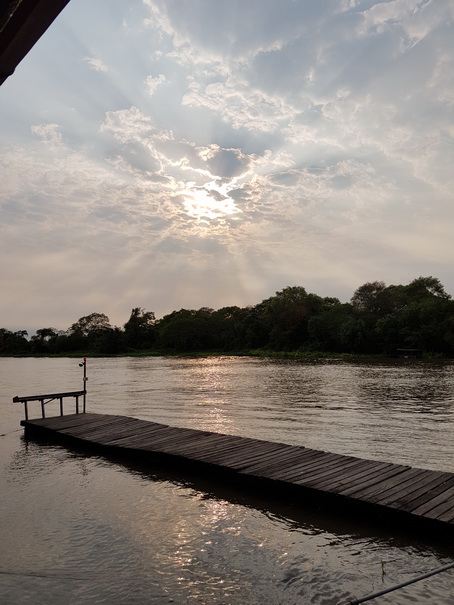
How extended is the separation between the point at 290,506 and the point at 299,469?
1.10 metres

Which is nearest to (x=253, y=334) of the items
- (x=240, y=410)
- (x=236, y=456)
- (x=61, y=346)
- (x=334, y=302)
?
(x=334, y=302)

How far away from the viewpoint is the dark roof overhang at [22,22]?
→ 205 cm

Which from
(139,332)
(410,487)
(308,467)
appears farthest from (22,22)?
(139,332)

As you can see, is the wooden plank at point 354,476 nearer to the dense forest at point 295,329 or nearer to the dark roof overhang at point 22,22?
the dark roof overhang at point 22,22

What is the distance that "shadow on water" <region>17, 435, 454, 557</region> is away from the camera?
6879 millimetres

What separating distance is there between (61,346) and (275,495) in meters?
147

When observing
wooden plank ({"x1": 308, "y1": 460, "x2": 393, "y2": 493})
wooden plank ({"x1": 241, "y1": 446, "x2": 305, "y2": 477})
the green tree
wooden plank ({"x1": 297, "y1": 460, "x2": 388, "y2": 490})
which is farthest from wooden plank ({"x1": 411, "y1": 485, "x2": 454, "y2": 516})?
the green tree

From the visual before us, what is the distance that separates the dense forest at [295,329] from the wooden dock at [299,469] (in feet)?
209

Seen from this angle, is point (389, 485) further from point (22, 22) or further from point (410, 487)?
point (22, 22)

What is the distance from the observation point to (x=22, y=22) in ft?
6.92

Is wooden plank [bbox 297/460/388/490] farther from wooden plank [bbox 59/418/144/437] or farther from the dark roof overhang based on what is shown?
the dark roof overhang

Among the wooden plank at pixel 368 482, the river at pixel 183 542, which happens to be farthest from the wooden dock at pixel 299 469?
the river at pixel 183 542

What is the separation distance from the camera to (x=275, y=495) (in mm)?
8938

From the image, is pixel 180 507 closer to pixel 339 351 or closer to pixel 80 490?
pixel 80 490
